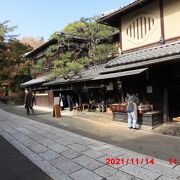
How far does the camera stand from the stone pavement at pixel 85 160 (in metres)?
4.88

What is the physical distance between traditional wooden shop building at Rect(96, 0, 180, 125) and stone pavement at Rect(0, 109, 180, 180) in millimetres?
3734

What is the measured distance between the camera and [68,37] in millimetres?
16672

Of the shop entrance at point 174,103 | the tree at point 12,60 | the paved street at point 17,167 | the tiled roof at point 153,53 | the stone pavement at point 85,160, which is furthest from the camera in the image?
the tree at point 12,60

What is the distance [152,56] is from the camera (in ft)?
30.8

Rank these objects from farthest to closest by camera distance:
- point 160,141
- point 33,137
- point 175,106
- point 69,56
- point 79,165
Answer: point 69,56 → point 175,106 → point 33,137 → point 160,141 → point 79,165

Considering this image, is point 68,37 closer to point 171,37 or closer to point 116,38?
point 116,38

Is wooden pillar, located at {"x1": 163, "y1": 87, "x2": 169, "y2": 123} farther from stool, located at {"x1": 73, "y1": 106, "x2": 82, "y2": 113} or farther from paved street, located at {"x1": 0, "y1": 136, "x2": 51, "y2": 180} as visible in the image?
stool, located at {"x1": 73, "y1": 106, "x2": 82, "y2": 113}

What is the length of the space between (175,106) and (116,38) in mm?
8035

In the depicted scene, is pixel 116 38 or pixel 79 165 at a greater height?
pixel 116 38

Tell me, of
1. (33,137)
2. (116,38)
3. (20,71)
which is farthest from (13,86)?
(33,137)

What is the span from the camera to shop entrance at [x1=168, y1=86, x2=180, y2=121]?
414 inches
